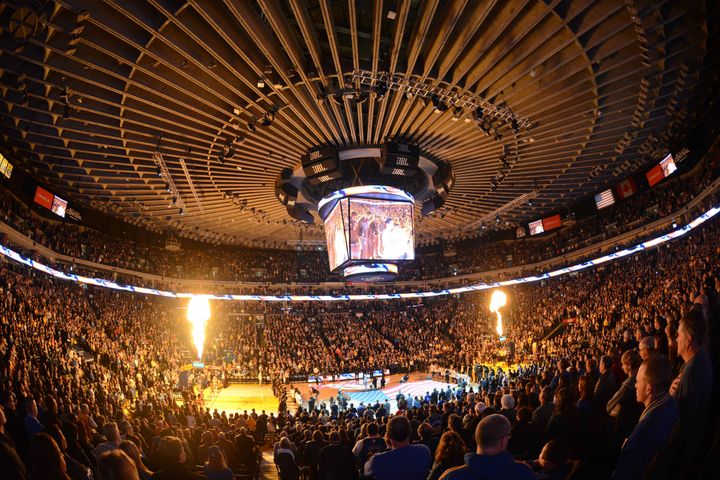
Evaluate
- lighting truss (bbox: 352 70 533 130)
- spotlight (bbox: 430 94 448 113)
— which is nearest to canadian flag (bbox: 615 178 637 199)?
lighting truss (bbox: 352 70 533 130)

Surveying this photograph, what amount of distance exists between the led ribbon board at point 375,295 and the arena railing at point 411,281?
0.69 m

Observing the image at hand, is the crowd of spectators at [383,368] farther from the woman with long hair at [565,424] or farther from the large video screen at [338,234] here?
the large video screen at [338,234]

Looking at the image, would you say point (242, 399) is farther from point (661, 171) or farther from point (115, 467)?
point (661, 171)

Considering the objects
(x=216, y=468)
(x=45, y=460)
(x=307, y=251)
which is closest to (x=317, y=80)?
(x=216, y=468)

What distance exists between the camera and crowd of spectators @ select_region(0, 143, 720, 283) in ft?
93.2

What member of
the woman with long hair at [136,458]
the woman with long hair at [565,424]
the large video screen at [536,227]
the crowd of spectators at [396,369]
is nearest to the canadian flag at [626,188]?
the crowd of spectators at [396,369]

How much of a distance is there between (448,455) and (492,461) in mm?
1371

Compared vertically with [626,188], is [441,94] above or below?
below

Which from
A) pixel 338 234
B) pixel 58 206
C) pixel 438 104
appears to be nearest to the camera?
pixel 438 104

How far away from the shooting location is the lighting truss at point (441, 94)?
13633mm

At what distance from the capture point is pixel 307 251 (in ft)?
154

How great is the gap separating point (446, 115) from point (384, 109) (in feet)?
7.96

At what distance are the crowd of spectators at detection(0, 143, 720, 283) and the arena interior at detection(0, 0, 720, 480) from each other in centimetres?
30

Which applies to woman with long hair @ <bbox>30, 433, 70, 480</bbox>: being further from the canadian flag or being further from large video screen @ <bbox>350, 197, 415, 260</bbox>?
the canadian flag
